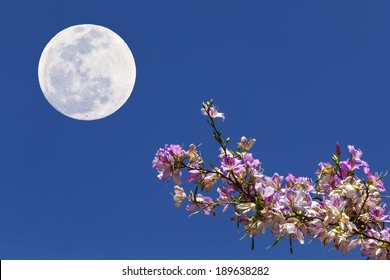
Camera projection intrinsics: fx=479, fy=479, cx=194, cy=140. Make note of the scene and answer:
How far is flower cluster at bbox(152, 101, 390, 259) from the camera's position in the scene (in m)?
3.24

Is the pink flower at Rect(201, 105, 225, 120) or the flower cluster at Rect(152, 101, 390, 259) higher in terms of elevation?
the pink flower at Rect(201, 105, 225, 120)

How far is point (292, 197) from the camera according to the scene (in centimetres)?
327

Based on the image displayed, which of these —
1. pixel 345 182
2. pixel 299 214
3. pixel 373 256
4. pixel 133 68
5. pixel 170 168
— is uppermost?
pixel 133 68

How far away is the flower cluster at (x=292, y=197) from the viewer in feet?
10.6

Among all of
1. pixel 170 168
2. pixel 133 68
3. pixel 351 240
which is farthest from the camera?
pixel 133 68

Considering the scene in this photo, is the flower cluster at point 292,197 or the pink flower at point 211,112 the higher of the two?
the pink flower at point 211,112
